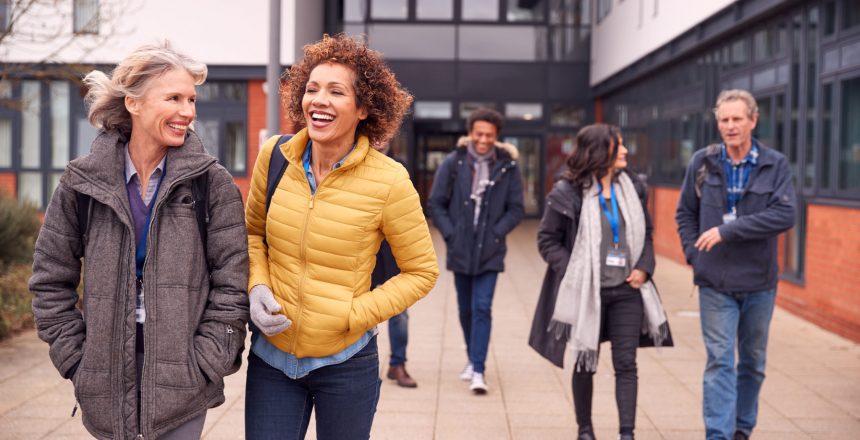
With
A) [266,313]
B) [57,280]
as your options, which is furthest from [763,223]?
[57,280]

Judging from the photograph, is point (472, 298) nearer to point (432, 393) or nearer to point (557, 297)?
point (432, 393)

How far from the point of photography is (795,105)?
10.3 meters

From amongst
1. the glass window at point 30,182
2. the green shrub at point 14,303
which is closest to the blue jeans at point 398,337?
the green shrub at point 14,303

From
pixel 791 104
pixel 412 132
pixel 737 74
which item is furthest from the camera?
pixel 412 132

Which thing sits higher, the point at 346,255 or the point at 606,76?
the point at 606,76

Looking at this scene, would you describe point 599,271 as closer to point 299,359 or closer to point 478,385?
point 478,385

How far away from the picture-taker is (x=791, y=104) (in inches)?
408

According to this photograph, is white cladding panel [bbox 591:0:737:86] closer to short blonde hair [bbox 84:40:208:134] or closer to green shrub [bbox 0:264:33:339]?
green shrub [bbox 0:264:33:339]

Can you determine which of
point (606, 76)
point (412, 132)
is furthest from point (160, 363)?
point (412, 132)

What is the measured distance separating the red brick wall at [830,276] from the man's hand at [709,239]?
436cm

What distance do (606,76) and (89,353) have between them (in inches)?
744

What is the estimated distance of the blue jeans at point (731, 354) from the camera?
4879 millimetres

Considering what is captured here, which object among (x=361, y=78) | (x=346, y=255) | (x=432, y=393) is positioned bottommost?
(x=432, y=393)

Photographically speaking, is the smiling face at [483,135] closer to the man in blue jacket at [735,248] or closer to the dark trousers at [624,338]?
the man in blue jacket at [735,248]
